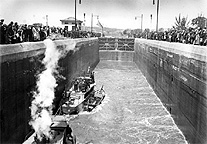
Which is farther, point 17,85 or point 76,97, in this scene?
point 76,97

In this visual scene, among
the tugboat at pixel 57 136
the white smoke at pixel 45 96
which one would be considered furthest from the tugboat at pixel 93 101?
the tugboat at pixel 57 136

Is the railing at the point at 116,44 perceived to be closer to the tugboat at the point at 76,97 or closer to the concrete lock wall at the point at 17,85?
the tugboat at the point at 76,97

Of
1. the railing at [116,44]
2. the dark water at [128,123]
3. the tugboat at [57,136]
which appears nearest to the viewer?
the tugboat at [57,136]

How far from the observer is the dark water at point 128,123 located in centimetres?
1977

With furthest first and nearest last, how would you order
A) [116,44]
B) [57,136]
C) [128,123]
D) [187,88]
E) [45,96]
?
[116,44]
[128,123]
[187,88]
[45,96]
[57,136]

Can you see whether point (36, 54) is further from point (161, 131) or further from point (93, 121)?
point (161, 131)

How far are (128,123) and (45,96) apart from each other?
8.03m

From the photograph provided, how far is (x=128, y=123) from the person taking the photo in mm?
23156

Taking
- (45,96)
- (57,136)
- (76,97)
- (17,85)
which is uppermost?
(17,85)

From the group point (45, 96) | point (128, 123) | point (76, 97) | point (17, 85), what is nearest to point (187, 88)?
point (128, 123)

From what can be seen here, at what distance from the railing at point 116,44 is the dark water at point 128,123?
46.6m

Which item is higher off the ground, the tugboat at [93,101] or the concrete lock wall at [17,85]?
the concrete lock wall at [17,85]

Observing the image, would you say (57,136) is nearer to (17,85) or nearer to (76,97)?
(17,85)

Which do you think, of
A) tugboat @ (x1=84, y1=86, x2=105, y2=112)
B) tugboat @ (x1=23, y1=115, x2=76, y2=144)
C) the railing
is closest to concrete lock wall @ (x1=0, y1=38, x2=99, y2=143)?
tugboat @ (x1=23, y1=115, x2=76, y2=144)
